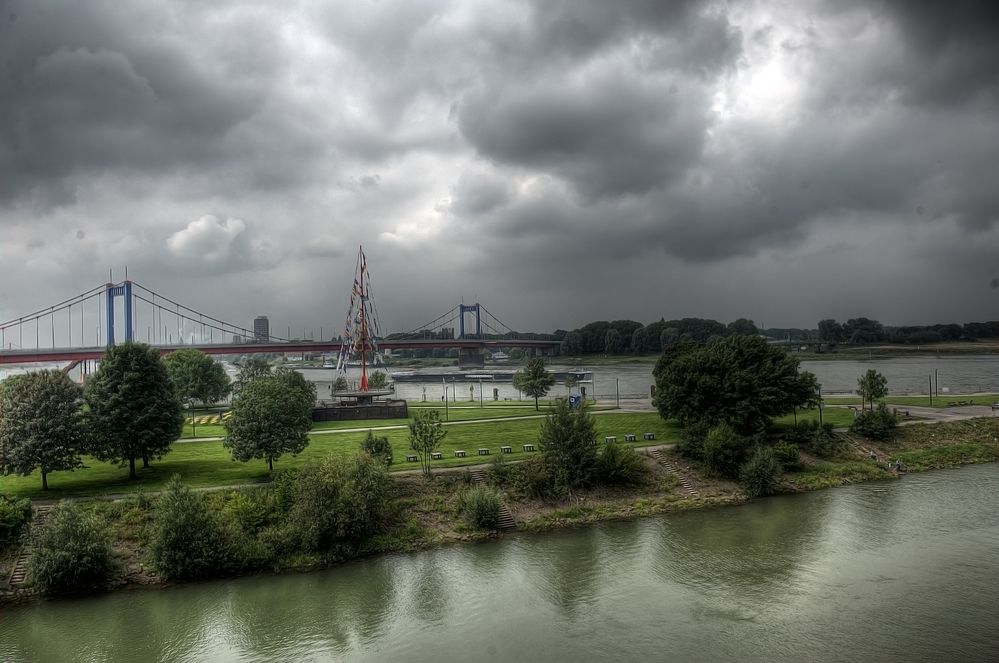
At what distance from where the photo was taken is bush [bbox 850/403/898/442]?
41.7 m

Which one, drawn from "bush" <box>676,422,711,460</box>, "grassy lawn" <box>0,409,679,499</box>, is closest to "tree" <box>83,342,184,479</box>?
"grassy lawn" <box>0,409,679,499</box>

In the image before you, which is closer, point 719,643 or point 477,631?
point 719,643

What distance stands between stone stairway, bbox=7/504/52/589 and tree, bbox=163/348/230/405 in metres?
30.3

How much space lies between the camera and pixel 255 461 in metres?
35.0

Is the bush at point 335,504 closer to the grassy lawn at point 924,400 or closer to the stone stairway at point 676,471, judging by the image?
the stone stairway at point 676,471

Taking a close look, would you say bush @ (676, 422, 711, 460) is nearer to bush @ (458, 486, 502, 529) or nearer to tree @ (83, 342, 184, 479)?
bush @ (458, 486, 502, 529)

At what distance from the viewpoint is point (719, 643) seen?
718 inches

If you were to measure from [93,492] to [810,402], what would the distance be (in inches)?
1655

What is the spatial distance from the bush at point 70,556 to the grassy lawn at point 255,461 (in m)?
5.44

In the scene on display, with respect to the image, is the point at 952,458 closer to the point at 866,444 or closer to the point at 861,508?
the point at 866,444

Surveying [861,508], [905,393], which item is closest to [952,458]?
[861,508]

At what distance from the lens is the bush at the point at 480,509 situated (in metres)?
29.0

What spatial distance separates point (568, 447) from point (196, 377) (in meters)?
38.5

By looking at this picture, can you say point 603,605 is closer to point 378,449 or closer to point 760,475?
point 378,449
